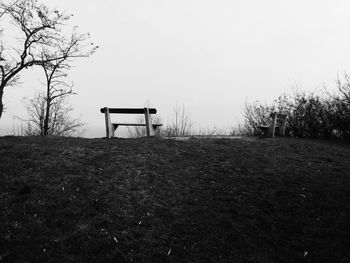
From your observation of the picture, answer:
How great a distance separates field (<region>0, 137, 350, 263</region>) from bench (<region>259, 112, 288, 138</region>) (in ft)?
13.0

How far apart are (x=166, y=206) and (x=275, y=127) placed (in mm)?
8757

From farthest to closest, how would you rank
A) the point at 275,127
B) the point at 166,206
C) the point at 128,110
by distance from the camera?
the point at 275,127
the point at 128,110
the point at 166,206

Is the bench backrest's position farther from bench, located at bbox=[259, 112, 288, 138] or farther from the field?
bench, located at bbox=[259, 112, 288, 138]

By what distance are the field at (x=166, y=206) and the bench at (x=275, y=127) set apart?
395 cm

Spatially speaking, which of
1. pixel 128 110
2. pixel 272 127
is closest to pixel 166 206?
pixel 128 110

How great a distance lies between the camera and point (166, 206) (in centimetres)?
564

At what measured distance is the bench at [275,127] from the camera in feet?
41.3

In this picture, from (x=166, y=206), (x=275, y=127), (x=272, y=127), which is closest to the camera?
(x=166, y=206)

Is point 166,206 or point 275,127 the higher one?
point 275,127

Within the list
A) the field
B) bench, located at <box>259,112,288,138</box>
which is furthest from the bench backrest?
bench, located at <box>259,112,288,138</box>

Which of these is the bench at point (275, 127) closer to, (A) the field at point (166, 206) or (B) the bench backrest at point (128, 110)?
(A) the field at point (166, 206)

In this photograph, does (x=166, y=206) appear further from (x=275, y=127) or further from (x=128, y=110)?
(x=275, y=127)

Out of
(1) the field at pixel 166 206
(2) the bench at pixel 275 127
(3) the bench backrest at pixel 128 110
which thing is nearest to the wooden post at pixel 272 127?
(2) the bench at pixel 275 127

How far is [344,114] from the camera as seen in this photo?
1473 cm
